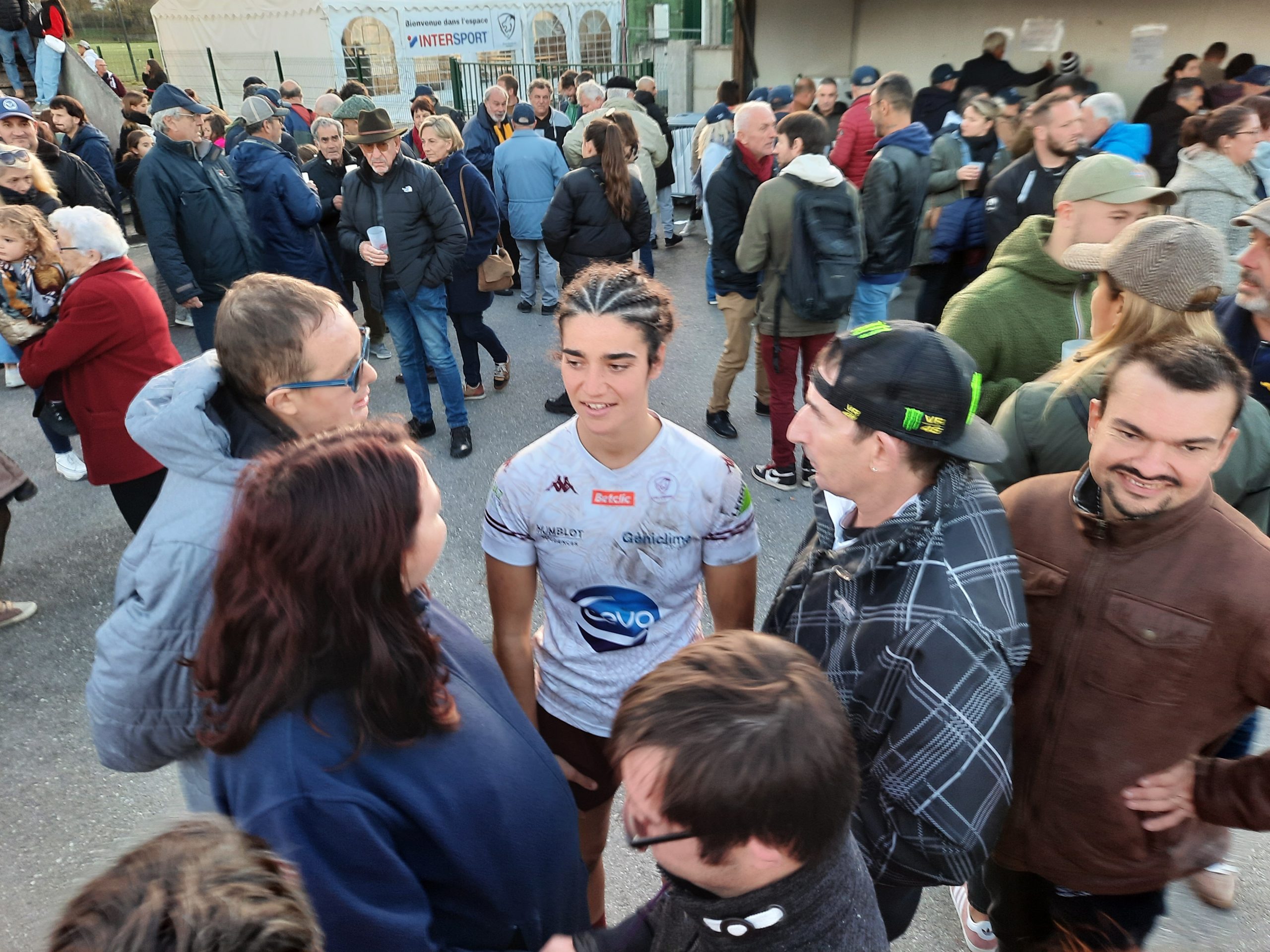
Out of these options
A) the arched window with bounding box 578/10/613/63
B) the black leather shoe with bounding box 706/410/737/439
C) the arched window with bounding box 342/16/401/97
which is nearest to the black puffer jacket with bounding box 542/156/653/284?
the black leather shoe with bounding box 706/410/737/439

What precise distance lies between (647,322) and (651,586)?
648mm

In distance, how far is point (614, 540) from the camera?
6.21 feet

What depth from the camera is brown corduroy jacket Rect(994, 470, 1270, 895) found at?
4.75 ft

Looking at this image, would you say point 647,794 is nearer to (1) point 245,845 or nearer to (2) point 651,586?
(1) point 245,845

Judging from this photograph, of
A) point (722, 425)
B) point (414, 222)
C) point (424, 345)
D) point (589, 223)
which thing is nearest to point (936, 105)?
point (589, 223)

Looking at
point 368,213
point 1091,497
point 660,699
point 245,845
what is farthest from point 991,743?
point 368,213

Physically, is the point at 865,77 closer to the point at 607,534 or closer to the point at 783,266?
the point at 783,266

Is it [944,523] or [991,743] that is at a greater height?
[944,523]

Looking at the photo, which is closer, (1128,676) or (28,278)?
(1128,676)

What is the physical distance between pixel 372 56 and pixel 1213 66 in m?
12.6

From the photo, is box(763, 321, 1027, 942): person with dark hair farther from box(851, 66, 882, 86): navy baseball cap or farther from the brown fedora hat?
box(851, 66, 882, 86): navy baseball cap

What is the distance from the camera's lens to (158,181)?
498 cm

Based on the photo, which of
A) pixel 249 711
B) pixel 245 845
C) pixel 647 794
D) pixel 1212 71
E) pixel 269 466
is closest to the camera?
pixel 245 845

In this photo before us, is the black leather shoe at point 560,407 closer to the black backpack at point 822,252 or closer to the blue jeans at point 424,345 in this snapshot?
the blue jeans at point 424,345
